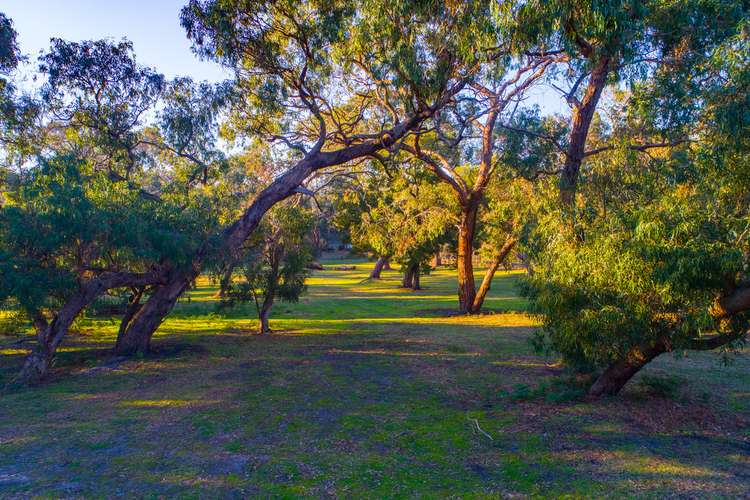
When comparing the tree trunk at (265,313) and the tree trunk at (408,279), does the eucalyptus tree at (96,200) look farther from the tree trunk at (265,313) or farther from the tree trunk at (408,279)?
the tree trunk at (408,279)

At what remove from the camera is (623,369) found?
859 centimetres

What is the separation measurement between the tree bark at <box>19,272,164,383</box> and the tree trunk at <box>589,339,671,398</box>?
10.5 m

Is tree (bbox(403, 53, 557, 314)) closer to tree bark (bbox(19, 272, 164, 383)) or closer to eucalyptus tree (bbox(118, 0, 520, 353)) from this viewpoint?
eucalyptus tree (bbox(118, 0, 520, 353))

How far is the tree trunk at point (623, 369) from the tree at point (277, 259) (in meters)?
10.7

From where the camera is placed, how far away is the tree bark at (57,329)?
11242mm

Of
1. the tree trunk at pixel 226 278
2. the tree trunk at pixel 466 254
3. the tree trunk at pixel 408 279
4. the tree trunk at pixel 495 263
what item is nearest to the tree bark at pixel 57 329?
the tree trunk at pixel 226 278

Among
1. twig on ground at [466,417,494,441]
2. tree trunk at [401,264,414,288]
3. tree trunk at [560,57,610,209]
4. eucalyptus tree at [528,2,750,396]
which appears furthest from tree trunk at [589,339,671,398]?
tree trunk at [401,264,414,288]

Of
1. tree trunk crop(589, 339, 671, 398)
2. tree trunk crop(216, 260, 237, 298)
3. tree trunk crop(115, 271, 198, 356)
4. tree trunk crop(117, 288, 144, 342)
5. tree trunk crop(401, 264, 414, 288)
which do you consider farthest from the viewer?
tree trunk crop(401, 264, 414, 288)

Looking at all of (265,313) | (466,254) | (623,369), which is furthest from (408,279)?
(623,369)

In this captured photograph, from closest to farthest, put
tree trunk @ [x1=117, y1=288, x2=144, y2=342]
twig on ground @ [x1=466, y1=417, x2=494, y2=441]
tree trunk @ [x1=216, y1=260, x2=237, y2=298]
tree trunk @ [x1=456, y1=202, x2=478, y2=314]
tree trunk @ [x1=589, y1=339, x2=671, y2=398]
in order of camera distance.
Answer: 1. twig on ground @ [x1=466, y1=417, x2=494, y2=441]
2. tree trunk @ [x1=589, y1=339, x2=671, y2=398]
3. tree trunk @ [x1=117, y1=288, x2=144, y2=342]
4. tree trunk @ [x1=216, y1=260, x2=237, y2=298]
5. tree trunk @ [x1=456, y1=202, x2=478, y2=314]

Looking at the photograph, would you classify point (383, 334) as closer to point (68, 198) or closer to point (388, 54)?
point (388, 54)

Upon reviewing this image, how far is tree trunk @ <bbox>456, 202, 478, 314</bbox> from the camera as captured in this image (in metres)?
23.4

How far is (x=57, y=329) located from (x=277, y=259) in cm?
721

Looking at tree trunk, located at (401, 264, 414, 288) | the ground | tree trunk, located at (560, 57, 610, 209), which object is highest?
tree trunk, located at (560, 57, 610, 209)
